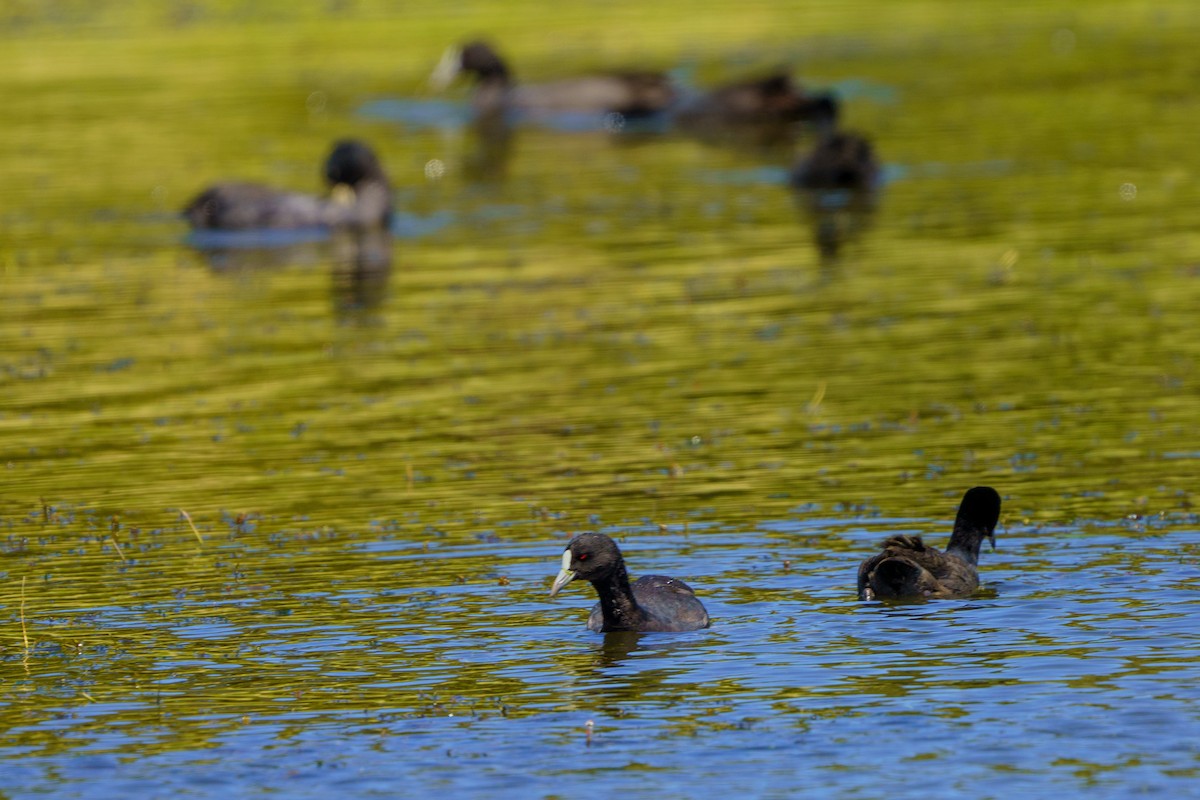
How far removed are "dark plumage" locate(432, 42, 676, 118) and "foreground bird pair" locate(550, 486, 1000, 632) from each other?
1199 inches

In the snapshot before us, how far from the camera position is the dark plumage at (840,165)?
3347 cm

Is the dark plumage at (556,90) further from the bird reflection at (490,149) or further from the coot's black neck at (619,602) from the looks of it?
the coot's black neck at (619,602)

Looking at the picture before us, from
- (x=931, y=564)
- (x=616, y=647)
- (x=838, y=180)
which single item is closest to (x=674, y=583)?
(x=616, y=647)

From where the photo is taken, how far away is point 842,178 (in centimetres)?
3359

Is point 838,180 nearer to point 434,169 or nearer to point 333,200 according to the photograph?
point 333,200

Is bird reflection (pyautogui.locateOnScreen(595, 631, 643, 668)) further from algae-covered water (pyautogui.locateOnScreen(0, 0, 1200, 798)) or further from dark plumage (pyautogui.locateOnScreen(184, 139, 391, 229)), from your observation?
dark plumage (pyautogui.locateOnScreen(184, 139, 391, 229))

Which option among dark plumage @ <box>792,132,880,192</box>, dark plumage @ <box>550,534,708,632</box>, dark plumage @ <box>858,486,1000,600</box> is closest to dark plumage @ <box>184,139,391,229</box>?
dark plumage @ <box>792,132,880,192</box>

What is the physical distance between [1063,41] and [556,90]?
1226cm

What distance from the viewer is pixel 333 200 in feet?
110

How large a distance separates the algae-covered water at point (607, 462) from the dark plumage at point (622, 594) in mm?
268

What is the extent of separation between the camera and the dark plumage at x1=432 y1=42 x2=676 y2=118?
44344 millimetres

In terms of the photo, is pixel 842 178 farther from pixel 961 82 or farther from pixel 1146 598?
pixel 1146 598

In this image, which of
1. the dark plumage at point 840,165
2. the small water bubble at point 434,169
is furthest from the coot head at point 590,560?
the small water bubble at point 434,169

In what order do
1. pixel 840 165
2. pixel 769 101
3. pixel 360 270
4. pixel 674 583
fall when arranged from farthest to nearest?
pixel 769 101, pixel 840 165, pixel 360 270, pixel 674 583
